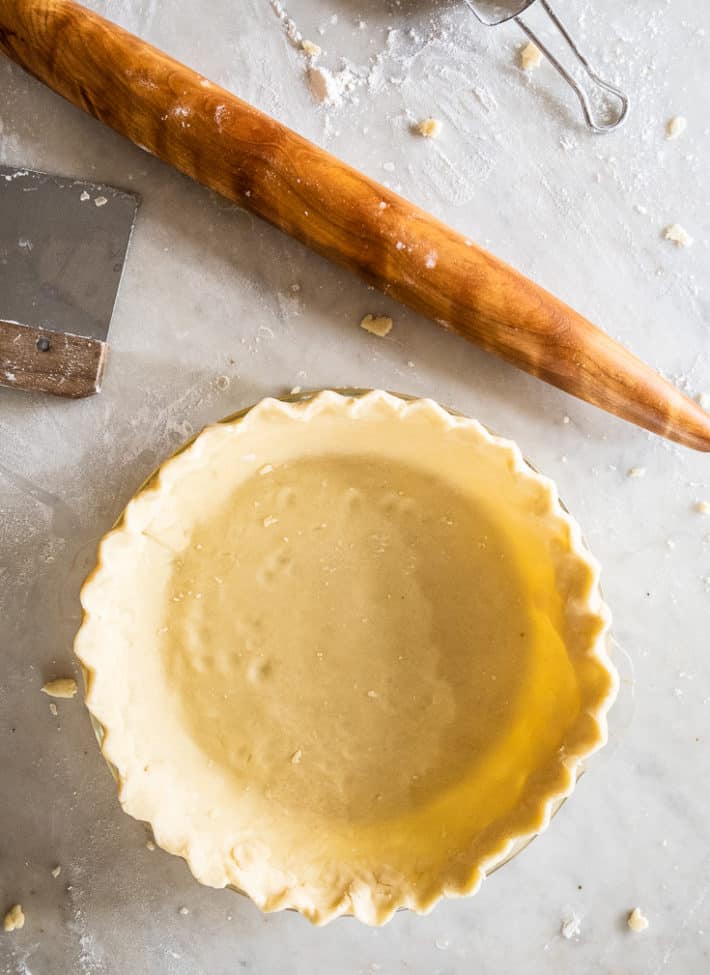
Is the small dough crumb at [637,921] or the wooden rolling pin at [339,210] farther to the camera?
the small dough crumb at [637,921]

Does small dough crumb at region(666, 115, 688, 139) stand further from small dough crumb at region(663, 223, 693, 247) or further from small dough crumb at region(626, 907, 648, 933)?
small dough crumb at region(626, 907, 648, 933)

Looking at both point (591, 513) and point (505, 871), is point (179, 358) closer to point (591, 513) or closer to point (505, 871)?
point (591, 513)

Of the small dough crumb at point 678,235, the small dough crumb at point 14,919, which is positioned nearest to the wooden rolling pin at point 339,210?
the small dough crumb at point 678,235

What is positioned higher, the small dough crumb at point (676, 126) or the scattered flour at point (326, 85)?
the small dough crumb at point (676, 126)

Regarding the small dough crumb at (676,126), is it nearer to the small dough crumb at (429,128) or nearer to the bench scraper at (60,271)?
the small dough crumb at (429,128)

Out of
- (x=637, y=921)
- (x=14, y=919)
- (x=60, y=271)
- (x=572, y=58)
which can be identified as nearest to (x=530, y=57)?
(x=572, y=58)

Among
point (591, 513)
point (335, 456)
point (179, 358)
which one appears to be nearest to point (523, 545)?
point (591, 513)
